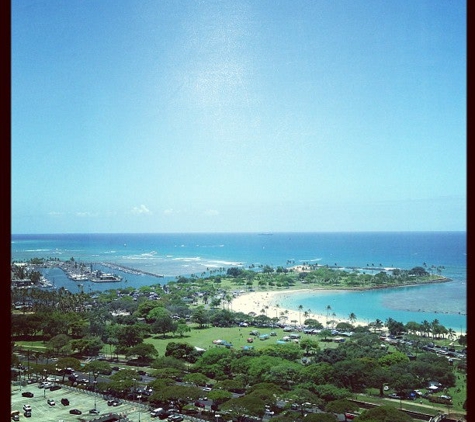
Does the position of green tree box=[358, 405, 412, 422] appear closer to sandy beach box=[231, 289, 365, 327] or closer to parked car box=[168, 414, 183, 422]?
parked car box=[168, 414, 183, 422]

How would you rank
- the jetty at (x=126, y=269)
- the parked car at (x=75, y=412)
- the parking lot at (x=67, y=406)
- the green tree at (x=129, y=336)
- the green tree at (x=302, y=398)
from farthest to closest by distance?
the jetty at (x=126, y=269) → the green tree at (x=129, y=336) → the green tree at (x=302, y=398) → the parked car at (x=75, y=412) → the parking lot at (x=67, y=406)

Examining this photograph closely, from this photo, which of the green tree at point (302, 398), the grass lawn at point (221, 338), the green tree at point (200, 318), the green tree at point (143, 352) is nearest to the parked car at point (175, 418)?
the green tree at point (302, 398)

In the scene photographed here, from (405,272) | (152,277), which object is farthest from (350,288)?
(152,277)

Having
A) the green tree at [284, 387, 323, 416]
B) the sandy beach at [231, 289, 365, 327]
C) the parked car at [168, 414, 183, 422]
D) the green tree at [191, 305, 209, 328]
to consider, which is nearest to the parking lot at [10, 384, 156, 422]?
the parked car at [168, 414, 183, 422]

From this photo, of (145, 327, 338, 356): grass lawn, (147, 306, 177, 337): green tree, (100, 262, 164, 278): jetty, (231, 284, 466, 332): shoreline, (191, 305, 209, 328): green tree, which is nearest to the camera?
(145, 327, 338, 356): grass lawn

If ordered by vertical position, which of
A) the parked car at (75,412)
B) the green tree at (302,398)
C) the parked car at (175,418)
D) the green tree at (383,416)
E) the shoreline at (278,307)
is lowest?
the shoreline at (278,307)

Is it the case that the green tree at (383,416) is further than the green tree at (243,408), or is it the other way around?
the green tree at (243,408)

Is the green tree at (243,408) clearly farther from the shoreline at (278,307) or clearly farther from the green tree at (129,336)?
the shoreline at (278,307)
